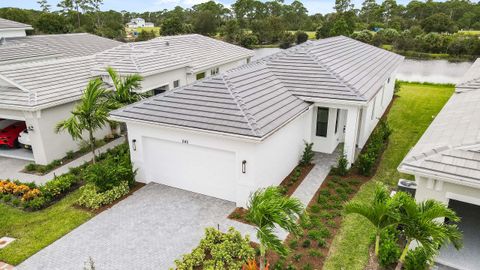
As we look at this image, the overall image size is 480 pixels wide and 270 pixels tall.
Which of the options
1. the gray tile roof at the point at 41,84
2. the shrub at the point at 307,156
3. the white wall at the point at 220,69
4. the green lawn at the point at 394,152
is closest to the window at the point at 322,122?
the shrub at the point at 307,156

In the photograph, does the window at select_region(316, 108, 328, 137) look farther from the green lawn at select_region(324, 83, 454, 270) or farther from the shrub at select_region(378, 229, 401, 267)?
the shrub at select_region(378, 229, 401, 267)

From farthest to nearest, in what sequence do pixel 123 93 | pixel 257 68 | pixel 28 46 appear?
1. pixel 28 46
2. pixel 257 68
3. pixel 123 93

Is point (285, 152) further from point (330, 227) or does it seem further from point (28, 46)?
point (28, 46)

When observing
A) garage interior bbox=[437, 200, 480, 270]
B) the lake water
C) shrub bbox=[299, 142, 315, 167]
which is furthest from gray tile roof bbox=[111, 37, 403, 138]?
the lake water

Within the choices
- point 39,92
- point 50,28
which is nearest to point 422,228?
point 39,92

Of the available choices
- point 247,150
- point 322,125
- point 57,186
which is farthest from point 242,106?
point 57,186

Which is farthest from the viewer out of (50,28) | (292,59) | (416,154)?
(50,28)

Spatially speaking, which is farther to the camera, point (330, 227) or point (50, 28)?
point (50, 28)

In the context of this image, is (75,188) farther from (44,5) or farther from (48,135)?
(44,5)
